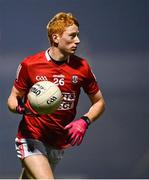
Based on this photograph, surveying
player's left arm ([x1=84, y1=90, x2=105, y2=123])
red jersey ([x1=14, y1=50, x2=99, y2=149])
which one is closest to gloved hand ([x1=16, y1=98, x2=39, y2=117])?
red jersey ([x1=14, y1=50, x2=99, y2=149])

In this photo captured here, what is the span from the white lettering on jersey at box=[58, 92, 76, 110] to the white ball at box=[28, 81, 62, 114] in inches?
7.8

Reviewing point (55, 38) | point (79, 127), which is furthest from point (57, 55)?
point (79, 127)

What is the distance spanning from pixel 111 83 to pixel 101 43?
42 cm

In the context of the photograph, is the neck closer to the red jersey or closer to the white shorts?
the red jersey

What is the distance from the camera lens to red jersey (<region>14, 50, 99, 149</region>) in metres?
3.80

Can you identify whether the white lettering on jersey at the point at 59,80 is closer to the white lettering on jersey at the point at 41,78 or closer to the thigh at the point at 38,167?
the white lettering on jersey at the point at 41,78

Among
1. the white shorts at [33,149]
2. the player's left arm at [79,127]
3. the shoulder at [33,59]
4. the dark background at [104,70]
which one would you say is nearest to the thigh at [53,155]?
the white shorts at [33,149]

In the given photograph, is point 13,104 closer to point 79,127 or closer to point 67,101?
point 67,101

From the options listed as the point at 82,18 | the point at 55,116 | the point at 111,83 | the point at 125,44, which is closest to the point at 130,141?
the point at 111,83

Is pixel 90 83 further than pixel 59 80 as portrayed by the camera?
Yes

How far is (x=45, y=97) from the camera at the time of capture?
354 cm

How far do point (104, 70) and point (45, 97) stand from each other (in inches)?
89.0

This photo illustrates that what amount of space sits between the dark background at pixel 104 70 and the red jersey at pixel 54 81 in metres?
1.82

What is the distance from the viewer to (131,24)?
5.76 m
